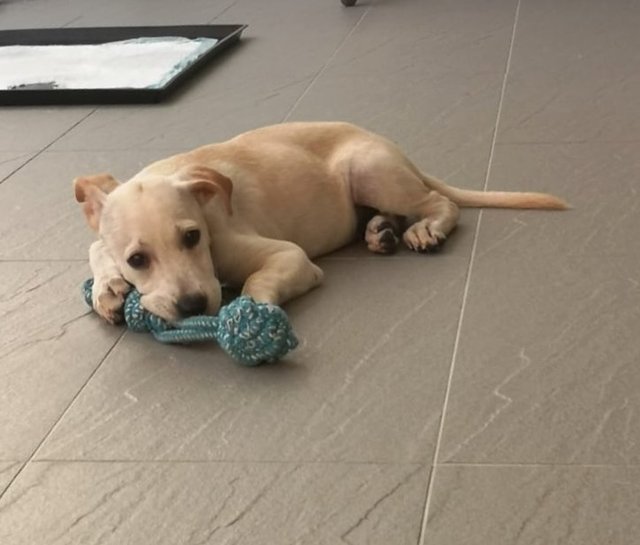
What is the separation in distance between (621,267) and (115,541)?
1330 millimetres

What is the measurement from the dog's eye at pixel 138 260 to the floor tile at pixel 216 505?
1.70ft

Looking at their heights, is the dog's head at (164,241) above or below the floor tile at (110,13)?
above

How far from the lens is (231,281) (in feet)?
8.72

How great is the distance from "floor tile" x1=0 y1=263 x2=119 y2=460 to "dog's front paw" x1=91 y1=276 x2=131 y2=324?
33mm

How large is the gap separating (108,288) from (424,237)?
765 mm

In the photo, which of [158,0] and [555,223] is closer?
[555,223]

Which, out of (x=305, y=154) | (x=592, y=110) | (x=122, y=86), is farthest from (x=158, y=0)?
(x=305, y=154)

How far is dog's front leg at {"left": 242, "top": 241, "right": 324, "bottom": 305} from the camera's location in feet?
8.24

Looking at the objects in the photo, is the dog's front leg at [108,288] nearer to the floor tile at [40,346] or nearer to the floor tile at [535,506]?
the floor tile at [40,346]

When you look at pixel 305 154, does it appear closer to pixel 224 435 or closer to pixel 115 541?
pixel 224 435

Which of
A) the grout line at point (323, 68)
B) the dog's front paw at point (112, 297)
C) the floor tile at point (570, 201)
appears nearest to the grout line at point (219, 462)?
the dog's front paw at point (112, 297)

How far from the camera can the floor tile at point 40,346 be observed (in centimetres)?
226

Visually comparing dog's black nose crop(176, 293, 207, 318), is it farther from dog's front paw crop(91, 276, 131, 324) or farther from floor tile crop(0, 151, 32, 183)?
floor tile crop(0, 151, 32, 183)

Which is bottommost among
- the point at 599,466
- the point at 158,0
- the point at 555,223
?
the point at 158,0
